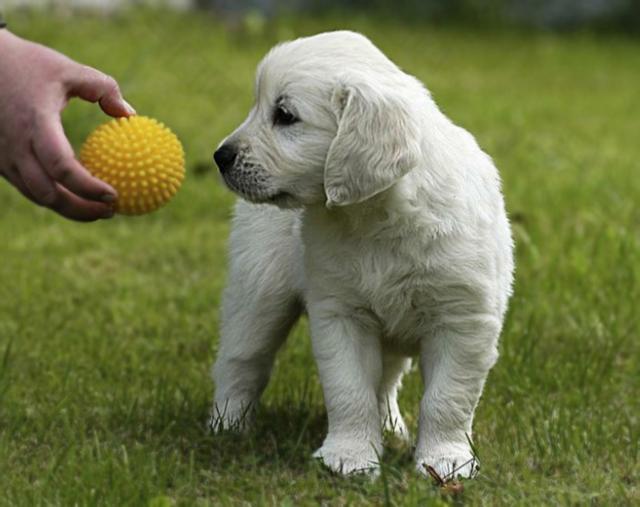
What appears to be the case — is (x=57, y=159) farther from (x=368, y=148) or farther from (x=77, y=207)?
(x=368, y=148)

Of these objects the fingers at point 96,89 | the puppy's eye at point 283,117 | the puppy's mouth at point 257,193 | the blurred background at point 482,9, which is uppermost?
the fingers at point 96,89

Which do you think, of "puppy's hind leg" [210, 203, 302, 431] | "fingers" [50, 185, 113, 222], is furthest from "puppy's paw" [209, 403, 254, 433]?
"fingers" [50, 185, 113, 222]

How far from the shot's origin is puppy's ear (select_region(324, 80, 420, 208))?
3.41 metres

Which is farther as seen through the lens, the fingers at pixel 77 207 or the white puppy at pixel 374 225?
the white puppy at pixel 374 225

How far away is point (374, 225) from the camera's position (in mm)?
3604

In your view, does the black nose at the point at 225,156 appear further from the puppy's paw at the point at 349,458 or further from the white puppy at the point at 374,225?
the puppy's paw at the point at 349,458

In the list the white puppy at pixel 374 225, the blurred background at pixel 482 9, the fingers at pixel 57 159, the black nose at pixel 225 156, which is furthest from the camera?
the blurred background at pixel 482 9

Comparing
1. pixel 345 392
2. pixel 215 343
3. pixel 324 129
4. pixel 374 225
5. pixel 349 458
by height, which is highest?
pixel 324 129

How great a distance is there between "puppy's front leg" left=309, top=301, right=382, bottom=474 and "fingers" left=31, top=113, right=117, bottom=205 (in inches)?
30.8

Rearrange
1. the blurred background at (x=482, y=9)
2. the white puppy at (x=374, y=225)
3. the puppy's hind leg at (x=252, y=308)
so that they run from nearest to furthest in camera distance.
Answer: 1. the white puppy at (x=374, y=225)
2. the puppy's hind leg at (x=252, y=308)
3. the blurred background at (x=482, y=9)

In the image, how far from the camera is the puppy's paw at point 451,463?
356 cm

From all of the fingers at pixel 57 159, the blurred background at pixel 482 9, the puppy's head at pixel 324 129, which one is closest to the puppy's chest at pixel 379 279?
the puppy's head at pixel 324 129

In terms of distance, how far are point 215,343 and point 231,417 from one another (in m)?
1.01

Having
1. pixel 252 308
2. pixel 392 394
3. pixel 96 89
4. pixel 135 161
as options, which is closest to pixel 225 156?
pixel 135 161
